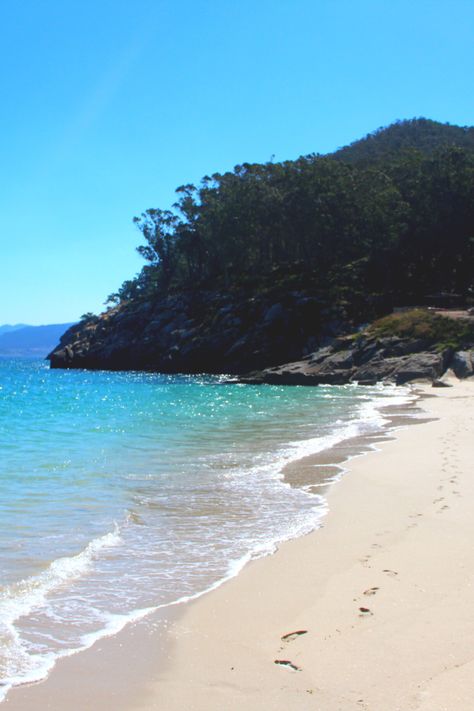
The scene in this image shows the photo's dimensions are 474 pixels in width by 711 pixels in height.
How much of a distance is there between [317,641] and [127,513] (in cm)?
657

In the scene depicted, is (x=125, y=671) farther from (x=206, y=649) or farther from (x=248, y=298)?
(x=248, y=298)

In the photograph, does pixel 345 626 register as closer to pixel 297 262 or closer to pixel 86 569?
pixel 86 569

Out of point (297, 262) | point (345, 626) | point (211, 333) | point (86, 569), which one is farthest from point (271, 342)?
point (345, 626)

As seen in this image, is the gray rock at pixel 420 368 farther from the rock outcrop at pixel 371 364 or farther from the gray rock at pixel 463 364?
the gray rock at pixel 463 364

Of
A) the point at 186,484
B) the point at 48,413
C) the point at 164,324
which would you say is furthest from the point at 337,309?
the point at 186,484

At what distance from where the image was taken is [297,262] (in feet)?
295

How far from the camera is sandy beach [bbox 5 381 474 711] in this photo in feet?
16.5

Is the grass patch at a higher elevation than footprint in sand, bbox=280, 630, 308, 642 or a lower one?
higher

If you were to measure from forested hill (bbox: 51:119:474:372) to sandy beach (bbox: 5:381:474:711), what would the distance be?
59.9 metres

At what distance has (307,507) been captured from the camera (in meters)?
12.2

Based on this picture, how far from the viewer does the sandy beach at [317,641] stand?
5.03 metres

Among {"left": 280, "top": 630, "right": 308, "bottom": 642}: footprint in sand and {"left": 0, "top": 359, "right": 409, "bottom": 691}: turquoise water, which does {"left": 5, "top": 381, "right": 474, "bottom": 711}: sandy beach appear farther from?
{"left": 0, "top": 359, "right": 409, "bottom": 691}: turquoise water

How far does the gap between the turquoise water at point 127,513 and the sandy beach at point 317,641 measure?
50 centimetres

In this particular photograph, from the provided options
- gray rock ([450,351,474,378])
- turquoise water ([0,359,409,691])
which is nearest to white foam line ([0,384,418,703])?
turquoise water ([0,359,409,691])
